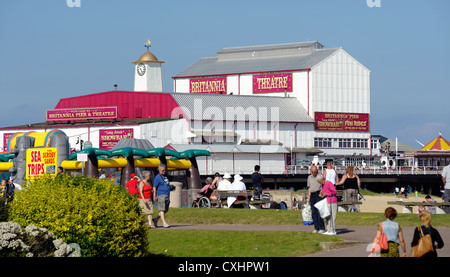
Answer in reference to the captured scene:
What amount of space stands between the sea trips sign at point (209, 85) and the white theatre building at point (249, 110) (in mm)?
121

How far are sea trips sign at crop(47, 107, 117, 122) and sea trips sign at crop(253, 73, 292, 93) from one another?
63.1 feet

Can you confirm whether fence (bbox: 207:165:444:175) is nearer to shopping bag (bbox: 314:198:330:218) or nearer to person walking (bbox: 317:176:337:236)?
person walking (bbox: 317:176:337:236)

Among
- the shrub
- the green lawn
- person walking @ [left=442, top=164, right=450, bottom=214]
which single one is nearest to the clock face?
person walking @ [left=442, top=164, right=450, bottom=214]

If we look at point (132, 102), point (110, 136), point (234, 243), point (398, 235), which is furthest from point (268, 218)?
point (132, 102)

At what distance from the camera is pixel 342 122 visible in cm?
9306

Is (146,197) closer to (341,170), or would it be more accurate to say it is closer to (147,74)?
(341,170)

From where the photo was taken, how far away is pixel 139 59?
103 meters

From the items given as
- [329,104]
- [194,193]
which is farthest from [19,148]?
[329,104]

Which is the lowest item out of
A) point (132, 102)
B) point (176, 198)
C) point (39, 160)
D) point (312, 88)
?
point (176, 198)

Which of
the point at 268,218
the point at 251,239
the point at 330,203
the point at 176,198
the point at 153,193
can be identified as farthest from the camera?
the point at 176,198

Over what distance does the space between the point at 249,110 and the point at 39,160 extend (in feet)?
164
